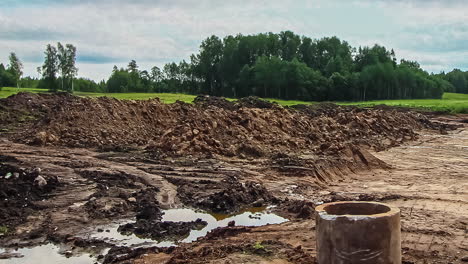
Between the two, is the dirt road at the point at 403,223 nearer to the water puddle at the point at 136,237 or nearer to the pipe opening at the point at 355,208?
the water puddle at the point at 136,237

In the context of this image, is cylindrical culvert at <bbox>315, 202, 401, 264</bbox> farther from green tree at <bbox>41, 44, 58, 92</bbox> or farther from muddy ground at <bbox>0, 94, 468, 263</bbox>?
green tree at <bbox>41, 44, 58, 92</bbox>

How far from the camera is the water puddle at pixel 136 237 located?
8336mm

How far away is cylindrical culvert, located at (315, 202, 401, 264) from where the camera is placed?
19.8 feet

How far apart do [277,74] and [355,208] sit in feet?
236

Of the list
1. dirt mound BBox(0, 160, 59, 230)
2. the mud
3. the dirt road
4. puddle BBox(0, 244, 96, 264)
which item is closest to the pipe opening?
the dirt road

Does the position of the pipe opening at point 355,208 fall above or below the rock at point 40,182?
above

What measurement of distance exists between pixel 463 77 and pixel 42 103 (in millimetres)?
104293

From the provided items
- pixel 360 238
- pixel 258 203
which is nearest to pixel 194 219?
pixel 258 203

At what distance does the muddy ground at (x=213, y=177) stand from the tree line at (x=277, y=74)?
50.0 m

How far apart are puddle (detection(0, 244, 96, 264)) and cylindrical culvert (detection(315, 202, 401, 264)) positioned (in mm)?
4058

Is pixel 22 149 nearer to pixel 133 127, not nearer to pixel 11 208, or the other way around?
pixel 133 127

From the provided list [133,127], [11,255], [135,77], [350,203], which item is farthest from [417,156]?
[135,77]

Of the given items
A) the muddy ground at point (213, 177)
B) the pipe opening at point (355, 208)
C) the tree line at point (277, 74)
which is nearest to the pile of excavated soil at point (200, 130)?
the muddy ground at point (213, 177)

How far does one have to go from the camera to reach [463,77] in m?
115
